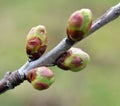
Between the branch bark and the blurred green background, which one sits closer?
the branch bark

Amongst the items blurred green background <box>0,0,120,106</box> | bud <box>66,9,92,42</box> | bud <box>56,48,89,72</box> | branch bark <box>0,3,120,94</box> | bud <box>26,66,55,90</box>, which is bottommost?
blurred green background <box>0,0,120,106</box>

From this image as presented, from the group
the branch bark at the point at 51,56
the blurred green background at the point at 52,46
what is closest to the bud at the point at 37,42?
the branch bark at the point at 51,56

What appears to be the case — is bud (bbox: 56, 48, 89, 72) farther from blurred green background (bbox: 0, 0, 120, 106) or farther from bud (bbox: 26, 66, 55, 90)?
blurred green background (bbox: 0, 0, 120, 106)

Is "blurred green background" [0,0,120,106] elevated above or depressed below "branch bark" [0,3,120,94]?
below

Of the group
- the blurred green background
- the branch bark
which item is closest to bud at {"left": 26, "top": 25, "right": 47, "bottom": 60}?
the branch bark

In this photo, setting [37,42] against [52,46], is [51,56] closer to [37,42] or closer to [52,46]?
[37,42]

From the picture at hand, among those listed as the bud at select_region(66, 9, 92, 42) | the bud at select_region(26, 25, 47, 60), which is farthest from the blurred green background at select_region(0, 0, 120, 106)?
the bud at select_region(66, 9, 92, 42)
